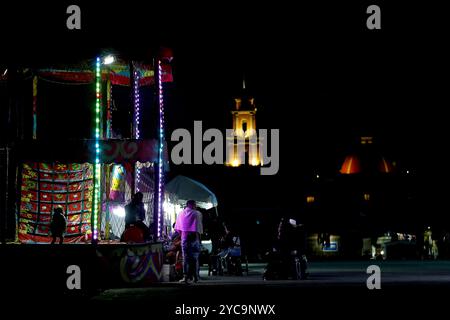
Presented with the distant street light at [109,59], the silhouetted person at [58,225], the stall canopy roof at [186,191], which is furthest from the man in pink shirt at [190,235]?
the stall canopy roof at [186,191]

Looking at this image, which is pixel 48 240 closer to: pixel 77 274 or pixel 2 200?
pixel 2 200

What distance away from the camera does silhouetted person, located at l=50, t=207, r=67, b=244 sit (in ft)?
76.2

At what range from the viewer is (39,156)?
20.1 meters

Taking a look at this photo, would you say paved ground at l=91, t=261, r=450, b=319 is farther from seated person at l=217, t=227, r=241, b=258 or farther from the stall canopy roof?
the stall canopy roof

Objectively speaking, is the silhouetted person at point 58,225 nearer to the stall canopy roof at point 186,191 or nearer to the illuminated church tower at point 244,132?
the stall canopy roof at point 186,191

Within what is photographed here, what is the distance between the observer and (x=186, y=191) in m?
30.8

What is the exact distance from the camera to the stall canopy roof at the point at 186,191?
3055cm

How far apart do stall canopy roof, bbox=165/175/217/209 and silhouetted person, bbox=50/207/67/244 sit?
281 inches

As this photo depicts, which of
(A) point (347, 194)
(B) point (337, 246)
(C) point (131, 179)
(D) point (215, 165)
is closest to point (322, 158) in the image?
(A) point (347, 194)

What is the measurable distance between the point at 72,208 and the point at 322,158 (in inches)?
4585

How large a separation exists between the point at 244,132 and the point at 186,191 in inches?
3827

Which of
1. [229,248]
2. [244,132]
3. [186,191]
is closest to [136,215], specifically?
[229,248]

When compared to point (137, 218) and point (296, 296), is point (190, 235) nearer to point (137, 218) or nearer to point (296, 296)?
point (137, 218)

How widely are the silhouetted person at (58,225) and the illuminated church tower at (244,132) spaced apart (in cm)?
10307
